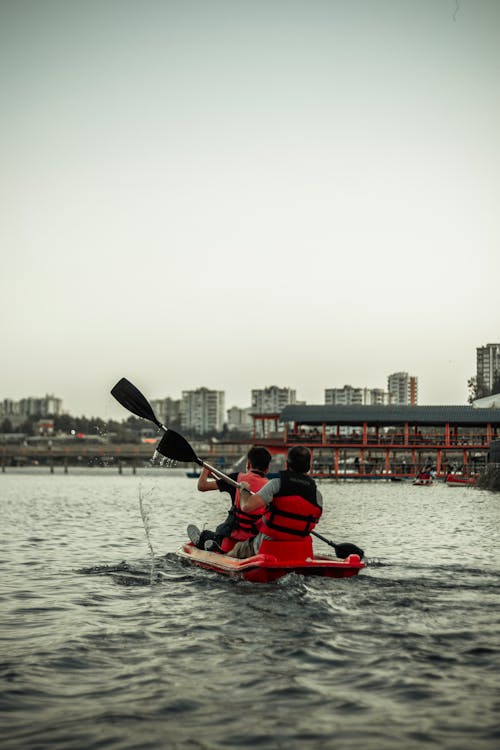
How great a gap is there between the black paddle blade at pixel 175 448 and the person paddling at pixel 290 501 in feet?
7.53

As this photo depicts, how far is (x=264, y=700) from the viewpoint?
6473mm

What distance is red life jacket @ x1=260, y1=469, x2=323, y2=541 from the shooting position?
11.1m

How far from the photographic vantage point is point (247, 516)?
12.7 meters

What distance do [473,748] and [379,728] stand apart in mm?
665

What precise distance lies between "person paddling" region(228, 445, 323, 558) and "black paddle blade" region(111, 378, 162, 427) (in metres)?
3.88

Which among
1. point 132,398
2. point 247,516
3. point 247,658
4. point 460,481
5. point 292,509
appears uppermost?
point 132,398

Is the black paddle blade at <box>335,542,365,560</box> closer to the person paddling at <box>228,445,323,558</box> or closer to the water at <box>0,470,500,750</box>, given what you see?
the water at <box>0,470,500,750</box>

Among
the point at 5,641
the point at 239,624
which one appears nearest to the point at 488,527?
the point at 239,624

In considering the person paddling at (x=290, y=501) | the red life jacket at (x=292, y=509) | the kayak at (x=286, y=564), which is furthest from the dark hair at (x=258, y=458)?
the kayak at (x=286, y=564)

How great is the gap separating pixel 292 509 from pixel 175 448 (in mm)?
3107

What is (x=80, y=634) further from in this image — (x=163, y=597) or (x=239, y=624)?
(x=163, y=597)

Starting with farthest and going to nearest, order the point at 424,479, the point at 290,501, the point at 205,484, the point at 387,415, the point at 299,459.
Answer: the point at 387,415
the point at 424,479
the point at 205,484
the point at 290,501
the point at 299,459

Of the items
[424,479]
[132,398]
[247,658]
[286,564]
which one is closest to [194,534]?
[132,398]

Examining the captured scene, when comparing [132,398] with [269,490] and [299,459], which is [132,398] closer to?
[269,490]
